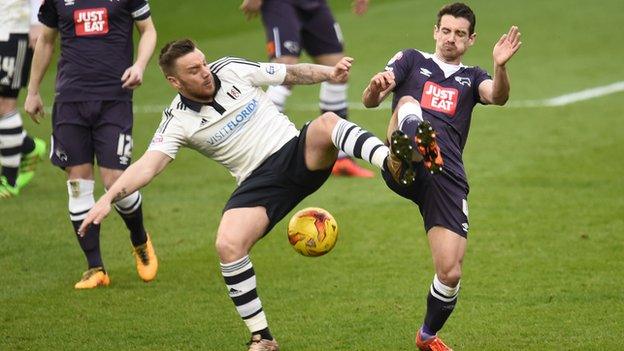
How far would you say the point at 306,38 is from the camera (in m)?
14.5

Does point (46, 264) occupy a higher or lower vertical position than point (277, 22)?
lower

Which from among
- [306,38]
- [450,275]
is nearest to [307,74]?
[450,275]

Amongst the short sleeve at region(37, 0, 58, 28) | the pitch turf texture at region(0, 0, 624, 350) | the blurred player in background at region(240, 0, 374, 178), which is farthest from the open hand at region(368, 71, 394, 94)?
the blurred player in background at region(240, 0, 374, 178)

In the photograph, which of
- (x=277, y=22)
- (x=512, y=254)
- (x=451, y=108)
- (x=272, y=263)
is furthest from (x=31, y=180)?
(x=451, y=108)

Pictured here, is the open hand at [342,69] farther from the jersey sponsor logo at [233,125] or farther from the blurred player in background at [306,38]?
the blurred player in background at [306,38]

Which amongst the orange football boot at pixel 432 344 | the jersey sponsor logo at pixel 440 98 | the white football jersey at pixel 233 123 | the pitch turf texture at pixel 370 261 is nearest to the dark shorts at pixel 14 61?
the pitch turf texture at pixel 370 261

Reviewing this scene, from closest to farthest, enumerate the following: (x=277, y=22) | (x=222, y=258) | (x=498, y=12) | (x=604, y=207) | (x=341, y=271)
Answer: (x=222, y=258)
(x=341, y=271)
(x=604, y=207)
(x=277, y=22)
(x=498, y=12)

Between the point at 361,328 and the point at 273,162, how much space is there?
1.40 m

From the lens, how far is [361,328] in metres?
8.95

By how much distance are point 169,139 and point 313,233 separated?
3.85 ft

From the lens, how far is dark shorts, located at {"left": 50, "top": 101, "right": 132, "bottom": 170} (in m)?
10.3

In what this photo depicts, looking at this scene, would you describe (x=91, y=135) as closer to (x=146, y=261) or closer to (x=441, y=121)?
(x=146, y=261)

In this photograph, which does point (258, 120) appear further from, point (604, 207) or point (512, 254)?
point (604, 207)

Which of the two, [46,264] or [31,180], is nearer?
[46,264]
